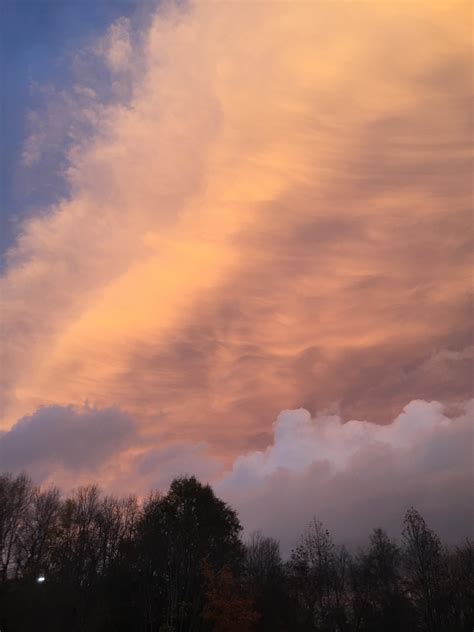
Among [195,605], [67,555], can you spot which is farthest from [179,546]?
[67,555]

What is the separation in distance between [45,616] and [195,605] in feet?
43.0

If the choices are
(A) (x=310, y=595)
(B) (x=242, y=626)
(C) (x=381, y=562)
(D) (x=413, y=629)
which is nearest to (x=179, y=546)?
(B) (x=242, y=626)

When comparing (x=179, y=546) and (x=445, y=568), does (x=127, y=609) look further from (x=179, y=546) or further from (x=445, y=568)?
(x=445, y=568)

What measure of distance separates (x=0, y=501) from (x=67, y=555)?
10.9 meters

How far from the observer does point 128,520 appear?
7456 centimetres

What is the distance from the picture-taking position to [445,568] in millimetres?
51625

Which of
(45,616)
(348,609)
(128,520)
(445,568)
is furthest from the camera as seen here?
(128,520)

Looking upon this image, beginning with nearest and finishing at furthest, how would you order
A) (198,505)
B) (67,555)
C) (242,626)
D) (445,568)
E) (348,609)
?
(242,626)
(445,568)
(67,555)
(348,609)
(198,505)

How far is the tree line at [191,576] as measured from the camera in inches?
1879

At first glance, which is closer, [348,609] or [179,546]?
[179,546]

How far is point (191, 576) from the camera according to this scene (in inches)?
1907

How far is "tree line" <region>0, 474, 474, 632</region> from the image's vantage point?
4772 cm

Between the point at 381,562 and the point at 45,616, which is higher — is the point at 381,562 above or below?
above

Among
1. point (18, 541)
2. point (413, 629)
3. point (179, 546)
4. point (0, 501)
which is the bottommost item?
point (413, 629)
